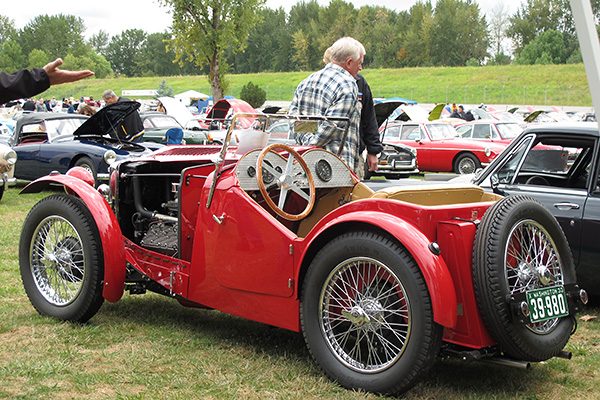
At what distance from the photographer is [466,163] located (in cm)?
1702

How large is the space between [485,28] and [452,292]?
328 ft

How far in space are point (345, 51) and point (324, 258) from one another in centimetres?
229

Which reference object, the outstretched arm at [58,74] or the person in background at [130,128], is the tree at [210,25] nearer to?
the person in background at [130,128]

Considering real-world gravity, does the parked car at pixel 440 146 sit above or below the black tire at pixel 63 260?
below

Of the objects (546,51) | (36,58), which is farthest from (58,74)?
(36,58)

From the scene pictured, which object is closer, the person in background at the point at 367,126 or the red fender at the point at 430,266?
the red fender at the point at 430,266

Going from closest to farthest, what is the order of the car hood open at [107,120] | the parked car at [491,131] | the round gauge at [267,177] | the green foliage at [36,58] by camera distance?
the round gauge at [267,177], the car hood open at [107,120], the parked car at [491,131], the green foliage at [36,58]

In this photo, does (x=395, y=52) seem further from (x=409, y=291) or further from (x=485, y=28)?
(x=409, y=291)

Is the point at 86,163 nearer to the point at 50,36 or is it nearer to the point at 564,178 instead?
the point at 564,178

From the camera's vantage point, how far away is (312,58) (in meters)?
106

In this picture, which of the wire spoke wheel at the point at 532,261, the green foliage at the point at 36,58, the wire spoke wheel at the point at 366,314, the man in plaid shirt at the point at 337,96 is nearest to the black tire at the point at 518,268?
the wire spoke wheel at the point at 532,261

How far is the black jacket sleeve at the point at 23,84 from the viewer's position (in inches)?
119

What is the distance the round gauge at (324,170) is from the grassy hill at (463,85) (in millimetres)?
50745

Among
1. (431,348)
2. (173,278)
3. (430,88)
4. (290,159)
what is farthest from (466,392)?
(430,88)
